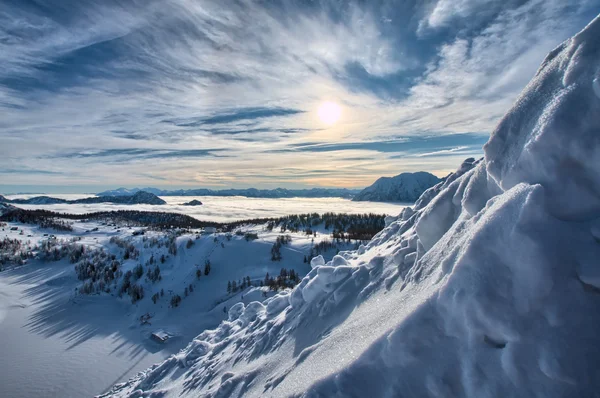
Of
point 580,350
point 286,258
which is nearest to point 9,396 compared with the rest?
point 580,350

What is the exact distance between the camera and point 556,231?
2.68m

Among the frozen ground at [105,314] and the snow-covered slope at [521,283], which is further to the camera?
the frozen ground at [105,314]

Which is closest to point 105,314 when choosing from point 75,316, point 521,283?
point 75,316

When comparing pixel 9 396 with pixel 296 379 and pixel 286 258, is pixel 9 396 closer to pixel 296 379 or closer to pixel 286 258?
pixel 296 379

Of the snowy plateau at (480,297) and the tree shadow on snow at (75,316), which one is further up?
the snowy plateau at (480,297)

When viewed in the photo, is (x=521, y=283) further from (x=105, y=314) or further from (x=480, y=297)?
(x=105, y=314)

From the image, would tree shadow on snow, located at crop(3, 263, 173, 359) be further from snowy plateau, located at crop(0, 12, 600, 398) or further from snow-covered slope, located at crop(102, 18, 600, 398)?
snow-covered slope, located at crop(102, 18, 600, 398)

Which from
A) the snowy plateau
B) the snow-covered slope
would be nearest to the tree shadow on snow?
the snowy plateau

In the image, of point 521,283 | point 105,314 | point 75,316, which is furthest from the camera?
point 105,314

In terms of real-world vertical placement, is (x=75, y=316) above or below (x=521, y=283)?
below

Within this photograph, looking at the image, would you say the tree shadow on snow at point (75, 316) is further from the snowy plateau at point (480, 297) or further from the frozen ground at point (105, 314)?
the snowy plateau at point (480, 297)

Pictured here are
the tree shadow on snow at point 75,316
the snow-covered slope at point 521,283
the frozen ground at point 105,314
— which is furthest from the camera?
the tree shadow on snow at point 75,316

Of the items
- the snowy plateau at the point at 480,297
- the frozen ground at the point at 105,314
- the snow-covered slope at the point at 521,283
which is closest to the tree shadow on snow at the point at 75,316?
the frozen ground at the point at 105,314

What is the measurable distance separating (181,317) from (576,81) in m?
47.7
